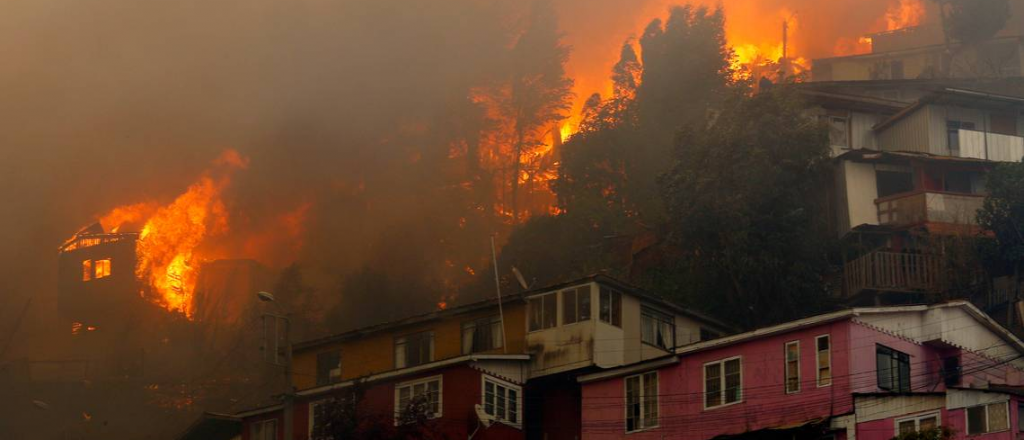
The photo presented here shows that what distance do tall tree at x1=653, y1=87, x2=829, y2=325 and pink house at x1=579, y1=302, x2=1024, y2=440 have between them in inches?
362

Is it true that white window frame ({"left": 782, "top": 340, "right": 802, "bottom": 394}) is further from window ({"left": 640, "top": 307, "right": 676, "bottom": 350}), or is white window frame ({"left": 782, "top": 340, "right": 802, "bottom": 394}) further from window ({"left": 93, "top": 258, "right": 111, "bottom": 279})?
window ({"left": 93, "top": 258, "right": 111, "bottom": 279})

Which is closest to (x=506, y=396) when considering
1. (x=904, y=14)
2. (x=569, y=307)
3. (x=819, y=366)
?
(x=569, y=307)

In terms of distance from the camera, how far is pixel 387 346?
5388cm

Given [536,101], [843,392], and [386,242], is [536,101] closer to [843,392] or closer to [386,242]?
[386,242]

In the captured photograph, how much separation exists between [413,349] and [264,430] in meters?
6.99

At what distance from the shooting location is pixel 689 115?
7306 cm

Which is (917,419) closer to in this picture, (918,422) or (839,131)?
(918,422)

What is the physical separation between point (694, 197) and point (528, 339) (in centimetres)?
941

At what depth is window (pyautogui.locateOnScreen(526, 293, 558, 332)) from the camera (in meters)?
50.5

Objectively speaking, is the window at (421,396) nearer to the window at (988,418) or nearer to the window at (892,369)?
the window at (892,369)

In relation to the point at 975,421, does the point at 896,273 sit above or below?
above

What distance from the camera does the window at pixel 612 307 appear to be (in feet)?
163

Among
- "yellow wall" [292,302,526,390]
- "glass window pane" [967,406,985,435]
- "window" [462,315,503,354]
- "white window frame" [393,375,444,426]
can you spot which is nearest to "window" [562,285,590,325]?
"yellow wall" [292,302,526,390]

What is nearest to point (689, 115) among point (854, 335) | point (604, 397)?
point (604, 397)
